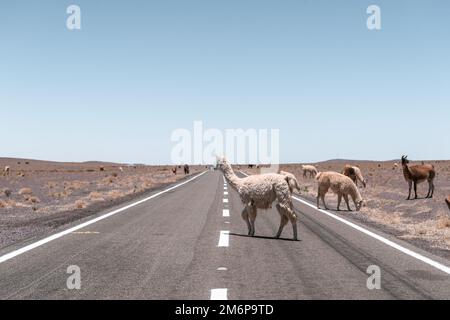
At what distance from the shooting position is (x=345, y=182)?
17844 mm

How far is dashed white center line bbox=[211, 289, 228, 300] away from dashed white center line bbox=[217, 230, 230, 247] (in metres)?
3.44

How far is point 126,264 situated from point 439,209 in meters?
14.3

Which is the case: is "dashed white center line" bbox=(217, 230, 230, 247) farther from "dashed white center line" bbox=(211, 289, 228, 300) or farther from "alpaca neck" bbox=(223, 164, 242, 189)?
"dashed white center line" bbox=(211, 289, 228, 300)

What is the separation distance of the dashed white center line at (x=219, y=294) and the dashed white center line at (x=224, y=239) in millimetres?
3442

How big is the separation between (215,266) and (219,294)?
5.54ft

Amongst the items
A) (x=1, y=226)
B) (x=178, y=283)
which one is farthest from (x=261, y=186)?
(x=1, y=226)

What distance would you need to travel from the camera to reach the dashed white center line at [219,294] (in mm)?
5590

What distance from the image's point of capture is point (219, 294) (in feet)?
18.9

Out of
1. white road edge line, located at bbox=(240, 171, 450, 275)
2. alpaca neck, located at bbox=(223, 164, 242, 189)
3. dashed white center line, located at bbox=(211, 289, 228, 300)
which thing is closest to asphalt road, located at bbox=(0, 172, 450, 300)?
dashed white center line, located at bbox=(211, 289, 228, 300)

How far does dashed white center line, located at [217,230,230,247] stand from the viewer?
952cm

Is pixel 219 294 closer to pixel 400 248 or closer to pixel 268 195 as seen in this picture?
pixel 268 195

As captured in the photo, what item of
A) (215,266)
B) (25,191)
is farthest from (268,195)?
(25,191)

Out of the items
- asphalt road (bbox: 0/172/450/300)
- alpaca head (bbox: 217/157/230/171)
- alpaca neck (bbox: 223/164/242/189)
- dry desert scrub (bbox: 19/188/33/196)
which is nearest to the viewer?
asphalt road (bbox: 0/172/450/300)

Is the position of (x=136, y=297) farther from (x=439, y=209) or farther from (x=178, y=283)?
(x=439, y=209)
